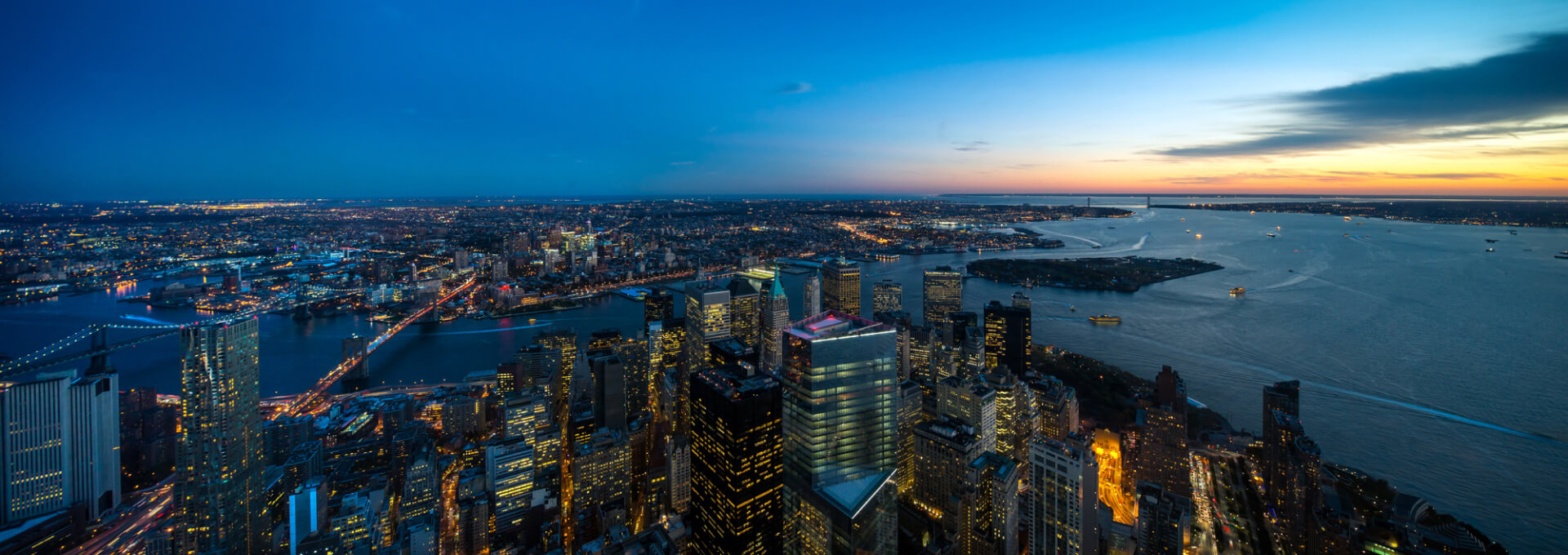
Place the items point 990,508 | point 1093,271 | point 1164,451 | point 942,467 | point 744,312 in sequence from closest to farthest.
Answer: point 990,508 → point 942,467 → point 1164,451 → point 744,312 → point 1093,271

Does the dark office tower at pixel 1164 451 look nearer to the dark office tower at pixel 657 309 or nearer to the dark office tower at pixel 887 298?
the dark office tower at pixel 887 298

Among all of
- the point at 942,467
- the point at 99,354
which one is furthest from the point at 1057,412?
the point at 99,354

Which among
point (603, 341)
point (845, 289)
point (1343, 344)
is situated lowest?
point (603, 341)

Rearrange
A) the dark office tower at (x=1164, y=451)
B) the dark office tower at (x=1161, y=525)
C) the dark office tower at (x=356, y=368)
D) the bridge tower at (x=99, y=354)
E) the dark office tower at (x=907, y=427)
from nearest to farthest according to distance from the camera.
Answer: the dark office tower at (x=1161, y=525)
the dark office tower at (x=1164, y=451)
the dark office tower at (x=907, y=427)
the bridge tower at (x=99, y=354)
the dark office tower at (x=356, y=368)

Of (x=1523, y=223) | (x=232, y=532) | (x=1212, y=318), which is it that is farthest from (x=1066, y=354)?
(x=1523, y=223)

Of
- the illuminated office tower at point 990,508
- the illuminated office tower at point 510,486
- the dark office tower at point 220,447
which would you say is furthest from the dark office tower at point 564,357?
the illuminated office tower at point 990,508

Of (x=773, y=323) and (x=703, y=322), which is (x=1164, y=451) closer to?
(x=773, y=323)

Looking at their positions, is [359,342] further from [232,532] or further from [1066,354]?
[1066,354]
